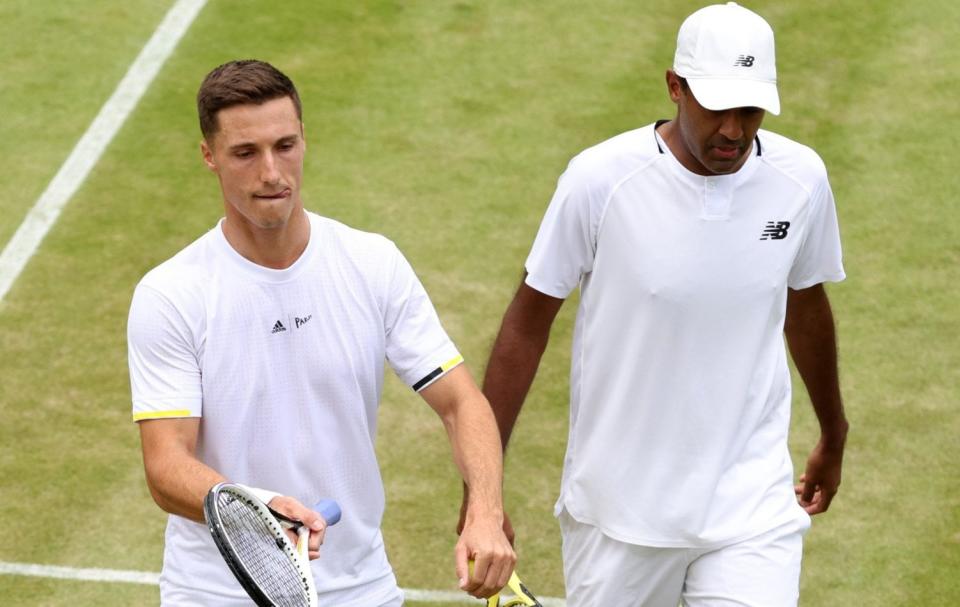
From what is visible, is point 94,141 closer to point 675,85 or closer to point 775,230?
point 675,85

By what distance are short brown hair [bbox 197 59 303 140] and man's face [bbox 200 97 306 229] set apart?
0.02 m

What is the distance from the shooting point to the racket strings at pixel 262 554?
5.20 meters

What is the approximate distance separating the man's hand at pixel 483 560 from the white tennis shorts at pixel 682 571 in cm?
109

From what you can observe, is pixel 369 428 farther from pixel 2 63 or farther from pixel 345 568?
pixel 2 63

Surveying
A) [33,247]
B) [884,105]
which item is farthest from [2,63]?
[884,105]

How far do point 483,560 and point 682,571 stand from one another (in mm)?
1307

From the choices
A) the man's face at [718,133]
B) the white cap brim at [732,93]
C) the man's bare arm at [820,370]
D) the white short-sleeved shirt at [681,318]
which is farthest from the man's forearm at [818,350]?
the white cap brim at [732,93]

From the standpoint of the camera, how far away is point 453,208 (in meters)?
11.4

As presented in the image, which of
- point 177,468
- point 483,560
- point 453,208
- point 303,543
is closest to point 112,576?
point 177,468

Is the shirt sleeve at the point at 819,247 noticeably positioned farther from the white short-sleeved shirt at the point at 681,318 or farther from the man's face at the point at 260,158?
the man's face at the point at 260,158

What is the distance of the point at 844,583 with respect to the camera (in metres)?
8.57

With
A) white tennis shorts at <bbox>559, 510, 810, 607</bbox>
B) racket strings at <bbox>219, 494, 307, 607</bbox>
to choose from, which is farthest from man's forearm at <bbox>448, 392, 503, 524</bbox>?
white tennis shorts at <bbox>559, 510, 810, 607</bbox>

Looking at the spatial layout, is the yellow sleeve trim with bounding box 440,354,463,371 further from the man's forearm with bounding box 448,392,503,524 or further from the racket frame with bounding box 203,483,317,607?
the racket frame with bounding box 203,483,317,607

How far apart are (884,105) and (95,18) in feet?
17.9
